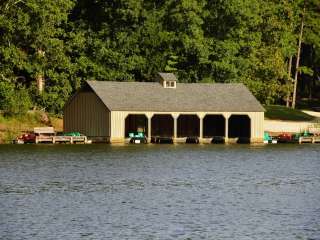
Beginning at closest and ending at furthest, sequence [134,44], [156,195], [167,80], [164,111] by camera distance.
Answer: [156,195] < [164,111] < [167,80] < [134,44]

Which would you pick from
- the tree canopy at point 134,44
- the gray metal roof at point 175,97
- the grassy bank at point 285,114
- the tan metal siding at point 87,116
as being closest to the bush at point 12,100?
the tree canopy at point 134,44

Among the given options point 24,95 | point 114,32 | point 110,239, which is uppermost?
point 114,32

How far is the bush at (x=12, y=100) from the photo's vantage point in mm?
89562

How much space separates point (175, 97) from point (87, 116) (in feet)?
26.9

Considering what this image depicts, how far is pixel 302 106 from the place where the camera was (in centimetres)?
13075

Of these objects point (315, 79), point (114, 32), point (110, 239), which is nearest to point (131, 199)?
point (110, 239)

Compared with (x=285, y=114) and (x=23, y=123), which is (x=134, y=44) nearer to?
(x=23, y=123)

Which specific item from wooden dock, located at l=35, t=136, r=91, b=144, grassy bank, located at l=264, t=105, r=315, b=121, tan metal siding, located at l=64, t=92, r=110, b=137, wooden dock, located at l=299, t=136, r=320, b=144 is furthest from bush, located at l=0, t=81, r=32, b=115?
grassy bank, located at l=264, t=105, r=315, b=121

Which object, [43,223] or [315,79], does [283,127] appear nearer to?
[315,79]

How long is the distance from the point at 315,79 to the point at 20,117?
58.8 m

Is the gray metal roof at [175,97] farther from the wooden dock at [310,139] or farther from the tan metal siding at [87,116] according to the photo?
the wooden dock at [310,139]

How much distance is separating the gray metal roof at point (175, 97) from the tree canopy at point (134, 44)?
25.6ft

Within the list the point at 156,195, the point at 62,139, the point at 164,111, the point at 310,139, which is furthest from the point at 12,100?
the point at 156,195

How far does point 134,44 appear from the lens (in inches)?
3994
